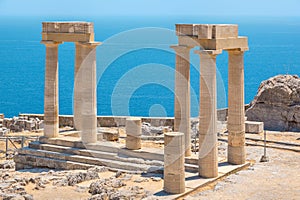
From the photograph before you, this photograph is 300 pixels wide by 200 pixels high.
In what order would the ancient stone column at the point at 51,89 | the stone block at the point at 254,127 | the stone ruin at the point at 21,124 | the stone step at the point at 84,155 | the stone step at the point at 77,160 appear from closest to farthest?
the stone step at the point at 84,155 < the stone step at the point at 77,160 < the ancient stone column at the point at 51,89 < the stone block at the point at 254,127 < the stone ruin at the point at 21,124

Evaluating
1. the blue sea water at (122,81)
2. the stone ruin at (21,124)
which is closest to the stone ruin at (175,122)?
the stone ruin at (21,124)

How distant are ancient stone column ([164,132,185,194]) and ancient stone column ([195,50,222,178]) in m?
1.73

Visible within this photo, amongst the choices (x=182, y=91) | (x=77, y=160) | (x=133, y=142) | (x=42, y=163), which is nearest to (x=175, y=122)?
(x=182, y=91)

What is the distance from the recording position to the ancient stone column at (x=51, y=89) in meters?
26.4

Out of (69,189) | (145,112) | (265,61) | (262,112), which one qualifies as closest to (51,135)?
(69,189)

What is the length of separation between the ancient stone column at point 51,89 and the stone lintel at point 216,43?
246 inches

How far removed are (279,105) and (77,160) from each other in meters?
12.2

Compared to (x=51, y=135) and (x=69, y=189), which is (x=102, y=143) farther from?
(x=69, y=189)

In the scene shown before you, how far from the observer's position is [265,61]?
5571 inches

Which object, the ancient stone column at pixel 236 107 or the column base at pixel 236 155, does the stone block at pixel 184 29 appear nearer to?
the ancient stone column at pixel 236 107

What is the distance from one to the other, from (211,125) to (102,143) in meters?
5.54

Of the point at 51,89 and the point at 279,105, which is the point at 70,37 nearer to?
the point at 51,89

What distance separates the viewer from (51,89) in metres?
26.5

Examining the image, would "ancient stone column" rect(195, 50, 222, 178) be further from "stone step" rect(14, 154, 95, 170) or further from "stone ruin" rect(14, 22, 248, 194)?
"stone step" rect(14, 154, 95, 170)
